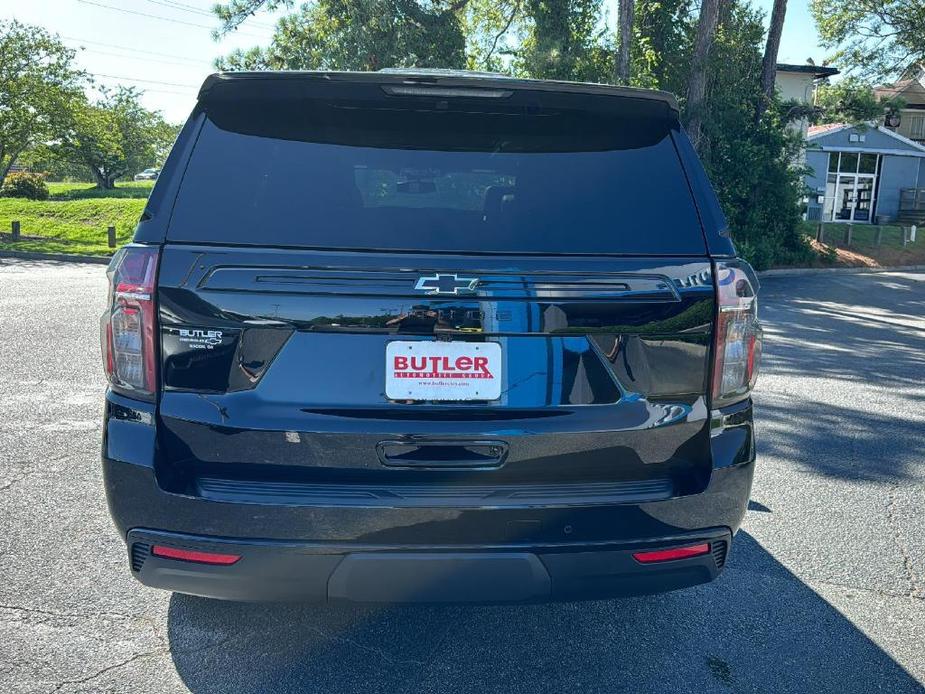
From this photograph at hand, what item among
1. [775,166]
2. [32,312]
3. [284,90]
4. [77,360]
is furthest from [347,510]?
[775,166]

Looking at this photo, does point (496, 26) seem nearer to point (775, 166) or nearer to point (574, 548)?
point (775, 166)

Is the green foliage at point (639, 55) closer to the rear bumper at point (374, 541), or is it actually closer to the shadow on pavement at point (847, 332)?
the shadow on pavement at point (847, 332)

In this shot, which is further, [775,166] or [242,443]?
[775,166]

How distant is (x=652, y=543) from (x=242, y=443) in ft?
4.07

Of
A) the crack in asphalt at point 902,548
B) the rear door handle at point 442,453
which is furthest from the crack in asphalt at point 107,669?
the crack in asphalt at point 902,548

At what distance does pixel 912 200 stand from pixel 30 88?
3881cm

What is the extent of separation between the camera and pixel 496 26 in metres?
24.5

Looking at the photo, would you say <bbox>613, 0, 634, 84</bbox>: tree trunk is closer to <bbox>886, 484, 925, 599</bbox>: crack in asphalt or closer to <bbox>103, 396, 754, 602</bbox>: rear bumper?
<bbox>886, 484, 925, 599</bbox>: crack in asphalt

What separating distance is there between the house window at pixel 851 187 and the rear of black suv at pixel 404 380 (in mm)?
43529

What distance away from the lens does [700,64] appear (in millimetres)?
20094

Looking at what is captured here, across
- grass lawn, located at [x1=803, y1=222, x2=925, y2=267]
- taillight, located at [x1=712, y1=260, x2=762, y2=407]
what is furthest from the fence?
taillight, located at [x1=712, y1=260, x2=762, y2=407]

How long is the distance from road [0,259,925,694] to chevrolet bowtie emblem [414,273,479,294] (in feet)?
4.50

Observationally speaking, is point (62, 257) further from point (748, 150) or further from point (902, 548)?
point (902, 548)

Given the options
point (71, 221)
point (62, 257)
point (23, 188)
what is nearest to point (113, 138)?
point (23, 188)
